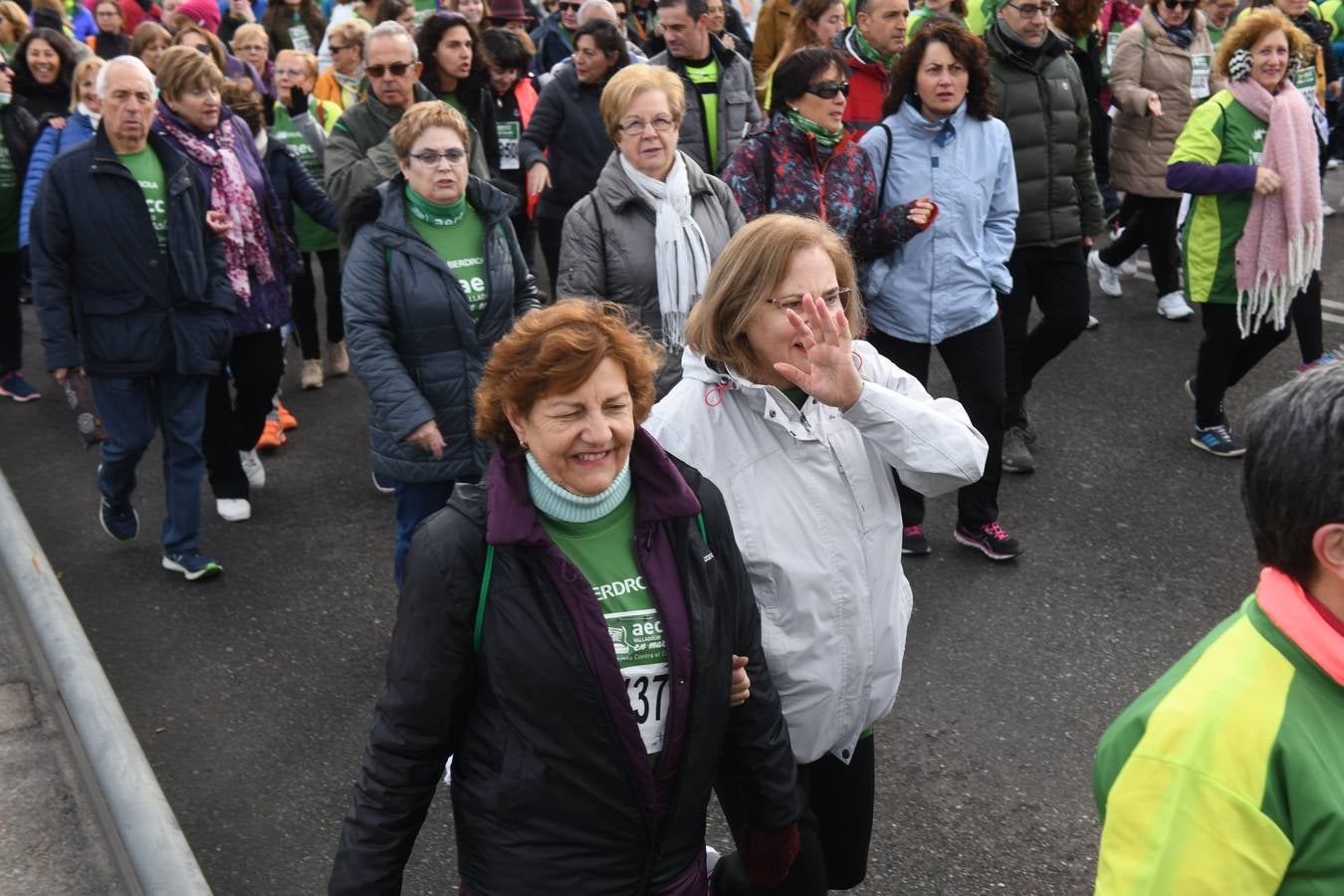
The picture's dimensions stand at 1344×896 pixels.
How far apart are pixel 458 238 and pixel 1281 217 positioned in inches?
148

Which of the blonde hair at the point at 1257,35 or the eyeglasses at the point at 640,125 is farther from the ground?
the blonde hair at the point at 1257,35

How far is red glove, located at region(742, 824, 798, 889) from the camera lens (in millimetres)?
3016

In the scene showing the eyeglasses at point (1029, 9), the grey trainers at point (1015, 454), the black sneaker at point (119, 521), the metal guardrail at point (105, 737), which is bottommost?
the black sneaker at point (119, 521)

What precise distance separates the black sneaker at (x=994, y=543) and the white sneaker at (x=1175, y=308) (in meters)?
3.50

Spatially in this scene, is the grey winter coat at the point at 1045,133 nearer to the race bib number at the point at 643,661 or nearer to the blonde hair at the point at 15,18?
the race bib number at the point at 643,661

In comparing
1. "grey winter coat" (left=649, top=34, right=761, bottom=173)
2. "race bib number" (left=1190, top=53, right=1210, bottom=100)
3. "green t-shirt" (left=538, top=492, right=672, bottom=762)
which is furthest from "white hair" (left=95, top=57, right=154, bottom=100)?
"race bib number" (left=1190, top=53, right=1210, bottom=100)

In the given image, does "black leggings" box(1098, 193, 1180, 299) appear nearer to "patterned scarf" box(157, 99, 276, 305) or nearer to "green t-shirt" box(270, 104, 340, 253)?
"green t-shirt" box(270, 104, 340, 253)

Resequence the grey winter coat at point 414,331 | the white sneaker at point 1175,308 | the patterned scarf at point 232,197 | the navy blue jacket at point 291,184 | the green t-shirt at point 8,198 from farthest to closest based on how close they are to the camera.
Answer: the white sneaker at point 1175,308 → the green t-shirt at point 8,198 → the navy blue jacket at point 291,184 → the patterned scarf at point 232,197 → the grey winter coat at point 414,331

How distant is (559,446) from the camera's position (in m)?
2.71

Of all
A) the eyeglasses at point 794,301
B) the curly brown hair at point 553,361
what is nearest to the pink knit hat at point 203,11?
the eyeglasses at point 794,301

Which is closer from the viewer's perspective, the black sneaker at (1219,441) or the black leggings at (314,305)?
the black sneaker at (1219,441)

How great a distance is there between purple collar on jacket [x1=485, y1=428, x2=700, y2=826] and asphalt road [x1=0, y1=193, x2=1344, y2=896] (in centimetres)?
70

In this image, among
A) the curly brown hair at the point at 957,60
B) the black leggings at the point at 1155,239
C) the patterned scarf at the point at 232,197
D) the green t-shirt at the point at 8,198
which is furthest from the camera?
the black leggings at the point at 1155,239

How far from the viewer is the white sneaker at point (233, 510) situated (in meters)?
6.67
